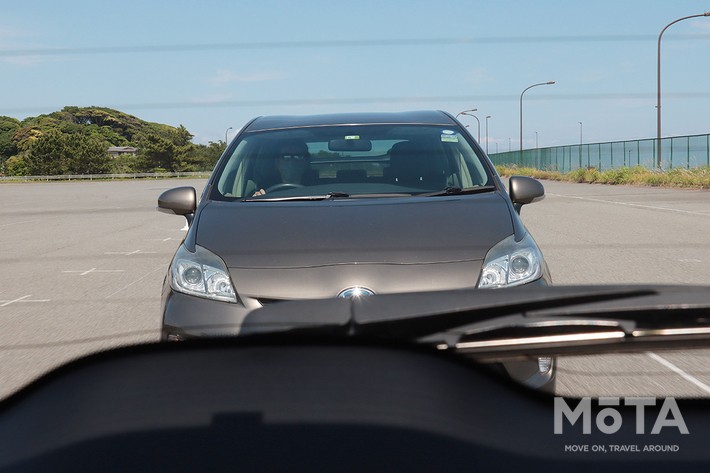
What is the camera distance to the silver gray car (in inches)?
149

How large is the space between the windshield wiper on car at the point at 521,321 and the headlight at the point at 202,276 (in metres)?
2.51

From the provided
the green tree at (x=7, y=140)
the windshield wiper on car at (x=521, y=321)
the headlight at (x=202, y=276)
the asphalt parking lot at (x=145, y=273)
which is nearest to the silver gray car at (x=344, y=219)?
the headlight at (x=202, y=276)

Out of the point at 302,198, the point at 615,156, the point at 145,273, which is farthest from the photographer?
the point at 615,156

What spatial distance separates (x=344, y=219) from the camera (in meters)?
4.36

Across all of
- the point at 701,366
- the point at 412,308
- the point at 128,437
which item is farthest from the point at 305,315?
the point at 701,366

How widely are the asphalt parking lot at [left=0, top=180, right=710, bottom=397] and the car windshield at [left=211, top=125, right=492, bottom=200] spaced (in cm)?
124

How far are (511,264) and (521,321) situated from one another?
9.14 feet

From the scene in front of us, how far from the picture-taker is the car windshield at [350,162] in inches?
210

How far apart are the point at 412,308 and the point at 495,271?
266cm

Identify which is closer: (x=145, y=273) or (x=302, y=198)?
(x=302, y=198)

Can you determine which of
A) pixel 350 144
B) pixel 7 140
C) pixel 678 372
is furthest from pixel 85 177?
pixel 678 372

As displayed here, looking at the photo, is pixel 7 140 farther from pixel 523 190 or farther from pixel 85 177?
pixel 523 190

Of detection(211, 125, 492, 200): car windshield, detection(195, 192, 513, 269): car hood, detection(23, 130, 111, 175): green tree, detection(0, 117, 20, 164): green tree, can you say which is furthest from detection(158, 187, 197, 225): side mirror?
detection(0, 117, 20, 164): green tree

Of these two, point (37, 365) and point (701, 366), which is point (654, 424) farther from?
point (37, 365)
